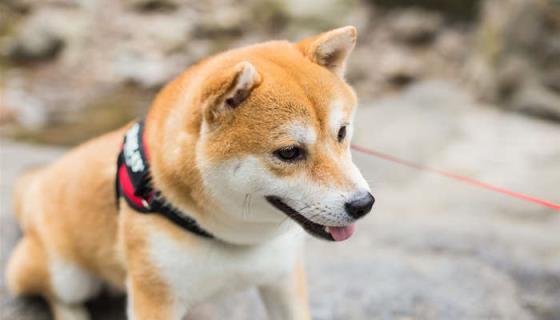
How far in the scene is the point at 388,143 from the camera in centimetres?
652

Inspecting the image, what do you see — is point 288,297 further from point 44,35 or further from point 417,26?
point 44,35

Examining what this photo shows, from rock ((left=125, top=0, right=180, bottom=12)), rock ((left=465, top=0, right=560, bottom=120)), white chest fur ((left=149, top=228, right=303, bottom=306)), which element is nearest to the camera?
white chest fur ((left=149, top=228, right=303, bottom=306))

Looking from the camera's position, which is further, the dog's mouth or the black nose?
the dog's mouth

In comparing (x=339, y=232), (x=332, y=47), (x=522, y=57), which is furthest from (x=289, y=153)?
(x=522, y=57)

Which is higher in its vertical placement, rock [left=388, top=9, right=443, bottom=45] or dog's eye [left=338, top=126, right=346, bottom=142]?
dog's eye [left=338, top=126, right=346, bottom=142]

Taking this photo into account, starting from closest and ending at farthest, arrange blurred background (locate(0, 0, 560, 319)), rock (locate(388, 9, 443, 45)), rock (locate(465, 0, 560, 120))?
blurred background (locate(0, 0, 560, 319)) < rock (locate(465, 0, 560, 120)) < rock (locate(388, 9, 443, 45))

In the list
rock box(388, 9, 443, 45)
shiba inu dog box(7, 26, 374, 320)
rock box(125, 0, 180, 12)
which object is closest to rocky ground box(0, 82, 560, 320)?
shiba inu dog box(7, 26, 374, 320)

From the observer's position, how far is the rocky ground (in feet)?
11.8

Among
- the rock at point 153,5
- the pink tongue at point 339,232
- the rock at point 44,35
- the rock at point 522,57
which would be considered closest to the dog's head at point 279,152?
the pink tongue at point 339,232

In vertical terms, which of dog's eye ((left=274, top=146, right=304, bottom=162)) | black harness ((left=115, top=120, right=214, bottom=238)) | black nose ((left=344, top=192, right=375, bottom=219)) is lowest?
black harness ((left=115, top=120, right=214, bottom=238))

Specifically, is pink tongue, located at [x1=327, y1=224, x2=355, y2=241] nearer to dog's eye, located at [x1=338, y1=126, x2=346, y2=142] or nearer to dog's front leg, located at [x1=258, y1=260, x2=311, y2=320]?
dog's eye, located at [x1=338, y1=126, x2=346, y2=142]

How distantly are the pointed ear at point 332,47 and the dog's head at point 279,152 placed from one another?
0.20 m

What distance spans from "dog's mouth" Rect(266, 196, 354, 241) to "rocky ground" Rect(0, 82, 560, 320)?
0.50 m

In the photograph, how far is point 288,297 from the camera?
116 inches
